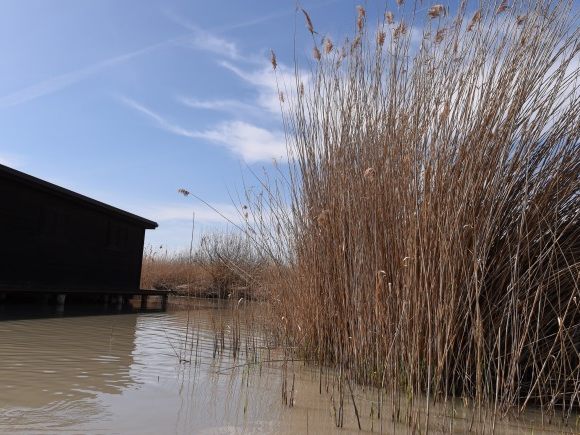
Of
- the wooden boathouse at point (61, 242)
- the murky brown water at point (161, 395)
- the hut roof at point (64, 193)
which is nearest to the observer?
the murky brown water at point (161, 395)

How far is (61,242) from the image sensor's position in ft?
30.8

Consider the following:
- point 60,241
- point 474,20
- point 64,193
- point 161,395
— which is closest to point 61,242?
point 60,241

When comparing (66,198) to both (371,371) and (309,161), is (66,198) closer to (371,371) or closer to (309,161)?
(309,161)

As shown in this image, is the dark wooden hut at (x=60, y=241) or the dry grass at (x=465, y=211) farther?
the dark wooden hut at (x=60, y=241)

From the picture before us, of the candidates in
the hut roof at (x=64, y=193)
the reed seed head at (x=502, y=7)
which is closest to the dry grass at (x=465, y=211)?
the reed seed head at (x=502, y=7)

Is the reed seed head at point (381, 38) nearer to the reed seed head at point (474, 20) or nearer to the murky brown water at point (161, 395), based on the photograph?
the reed seed head at point (474, 20)

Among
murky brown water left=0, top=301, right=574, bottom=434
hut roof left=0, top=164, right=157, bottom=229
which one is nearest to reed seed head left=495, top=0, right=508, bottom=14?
murky brown water left=0, top=301, right=574, bottom=434

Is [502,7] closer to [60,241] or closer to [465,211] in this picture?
[465,211]

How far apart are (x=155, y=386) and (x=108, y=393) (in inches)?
12.6

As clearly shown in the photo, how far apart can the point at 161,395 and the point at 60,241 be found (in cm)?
732

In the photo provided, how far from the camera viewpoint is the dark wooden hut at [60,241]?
26.3 feet

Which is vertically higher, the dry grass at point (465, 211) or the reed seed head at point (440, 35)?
the reed seed head at point (440, 35)

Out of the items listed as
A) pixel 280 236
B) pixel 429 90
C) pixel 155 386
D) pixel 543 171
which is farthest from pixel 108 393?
pixel 543 171

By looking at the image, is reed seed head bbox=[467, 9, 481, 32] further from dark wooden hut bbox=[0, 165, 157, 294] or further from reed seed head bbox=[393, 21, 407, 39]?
dark wooden hut bbox=[0, 165, 157, 294]
